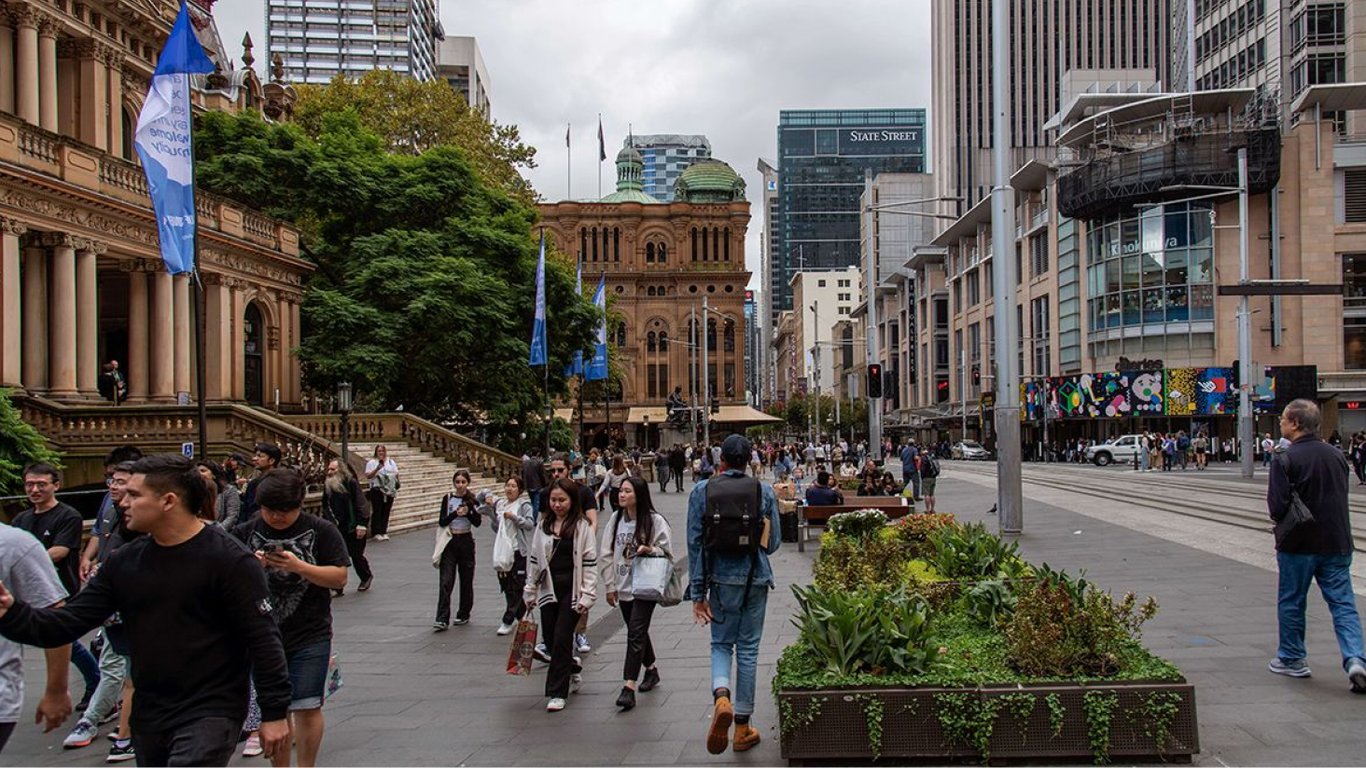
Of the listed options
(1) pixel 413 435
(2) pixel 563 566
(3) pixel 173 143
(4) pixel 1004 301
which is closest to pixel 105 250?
(1) pixel 413 435

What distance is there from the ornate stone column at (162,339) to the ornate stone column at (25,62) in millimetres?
4795

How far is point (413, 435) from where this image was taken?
30.2 meters

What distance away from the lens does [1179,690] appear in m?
5.87

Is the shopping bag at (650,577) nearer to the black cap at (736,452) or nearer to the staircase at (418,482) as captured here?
the black cap at (736,452)

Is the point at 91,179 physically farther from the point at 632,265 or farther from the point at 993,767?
the point at 632,265

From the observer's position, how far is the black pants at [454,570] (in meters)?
11.1

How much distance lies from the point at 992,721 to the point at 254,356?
3126cm

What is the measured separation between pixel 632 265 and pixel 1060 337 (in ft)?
150

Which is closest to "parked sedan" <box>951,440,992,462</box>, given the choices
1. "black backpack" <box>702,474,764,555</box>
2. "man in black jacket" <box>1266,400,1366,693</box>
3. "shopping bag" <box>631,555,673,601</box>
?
"man in black jacket" <box>1266,400,1366,693</box>

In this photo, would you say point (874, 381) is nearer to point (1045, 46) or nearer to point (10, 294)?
point (10, 294)

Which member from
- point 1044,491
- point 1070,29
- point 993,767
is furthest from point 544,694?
point 1070,29

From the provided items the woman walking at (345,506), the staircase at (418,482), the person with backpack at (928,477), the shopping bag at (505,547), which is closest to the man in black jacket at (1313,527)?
the shopping bag at (505,547)

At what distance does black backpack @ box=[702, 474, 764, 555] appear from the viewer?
6.48 meters

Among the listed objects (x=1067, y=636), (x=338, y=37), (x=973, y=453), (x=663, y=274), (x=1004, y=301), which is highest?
(x=338, y=37)
